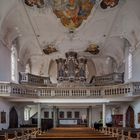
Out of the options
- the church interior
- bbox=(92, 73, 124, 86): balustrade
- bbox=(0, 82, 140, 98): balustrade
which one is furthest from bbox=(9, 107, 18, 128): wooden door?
bbox=(92, 73, 124, 86): balustrade

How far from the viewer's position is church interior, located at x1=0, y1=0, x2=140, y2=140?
22.0 m

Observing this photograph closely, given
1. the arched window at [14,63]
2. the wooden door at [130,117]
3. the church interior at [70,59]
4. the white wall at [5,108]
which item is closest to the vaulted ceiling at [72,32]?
the church interior at [70,59]

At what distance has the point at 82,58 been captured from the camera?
32531 millimetres

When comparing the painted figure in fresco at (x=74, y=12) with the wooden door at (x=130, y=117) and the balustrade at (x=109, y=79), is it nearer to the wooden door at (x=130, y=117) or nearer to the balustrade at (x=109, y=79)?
the balustrade at (x=109, y=79)

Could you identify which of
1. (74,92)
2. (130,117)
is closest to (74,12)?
(74,92)

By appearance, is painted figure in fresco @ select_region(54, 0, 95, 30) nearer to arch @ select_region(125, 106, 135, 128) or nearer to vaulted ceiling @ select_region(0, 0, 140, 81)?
vaulted ceiling @ select_region(0, 0, 140, 81)

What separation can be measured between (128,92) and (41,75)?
48.3 feet

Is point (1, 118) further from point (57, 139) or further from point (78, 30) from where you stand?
point (57, 139)

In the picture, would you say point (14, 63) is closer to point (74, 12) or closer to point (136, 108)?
point (74, 12)

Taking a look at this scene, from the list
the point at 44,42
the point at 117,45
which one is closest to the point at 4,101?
the point at 44,42

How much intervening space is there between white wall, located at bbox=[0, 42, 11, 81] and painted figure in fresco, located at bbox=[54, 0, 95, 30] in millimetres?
5010

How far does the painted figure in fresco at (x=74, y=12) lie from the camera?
2156 centimetres

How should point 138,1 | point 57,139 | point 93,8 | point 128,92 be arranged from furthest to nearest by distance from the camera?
point 128,92
point 93,8
point 138,1
point 57,139

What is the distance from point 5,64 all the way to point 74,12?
6.85 meters
